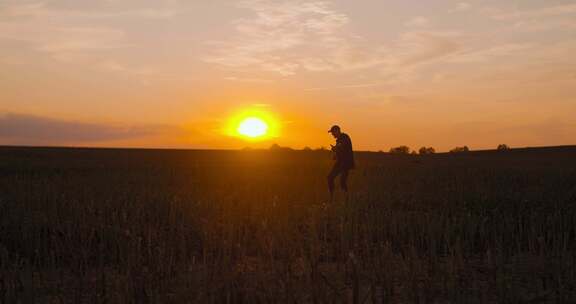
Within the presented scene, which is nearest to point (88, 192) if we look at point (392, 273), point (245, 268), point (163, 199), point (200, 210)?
point (163, 199)

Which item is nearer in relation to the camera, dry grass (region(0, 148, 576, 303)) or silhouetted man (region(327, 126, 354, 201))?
dry grass (region(0, 148, 576, 303))

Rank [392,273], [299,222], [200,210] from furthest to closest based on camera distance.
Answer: [200,210] < [299,222] < [392,273]

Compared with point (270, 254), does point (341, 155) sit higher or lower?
higher

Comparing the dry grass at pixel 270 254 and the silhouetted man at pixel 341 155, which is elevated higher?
the silhouetted man at pixel 341 155

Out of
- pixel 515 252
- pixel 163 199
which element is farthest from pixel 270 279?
pixel 163 199

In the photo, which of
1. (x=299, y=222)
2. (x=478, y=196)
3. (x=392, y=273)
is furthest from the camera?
(x=478, y=196)

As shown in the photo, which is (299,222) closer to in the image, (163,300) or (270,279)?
(270,279)

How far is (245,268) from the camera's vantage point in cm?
700

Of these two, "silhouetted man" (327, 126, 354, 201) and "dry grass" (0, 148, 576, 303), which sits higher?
"silhouetted man" (327, 126, 354, 201)

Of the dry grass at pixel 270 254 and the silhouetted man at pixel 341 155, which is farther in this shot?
the silhouetted man at pixel 341 155

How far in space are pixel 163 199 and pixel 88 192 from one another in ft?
11.1

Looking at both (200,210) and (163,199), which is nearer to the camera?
(200,210)

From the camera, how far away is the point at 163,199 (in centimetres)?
1257

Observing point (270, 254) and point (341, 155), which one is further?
point (341, 155)
